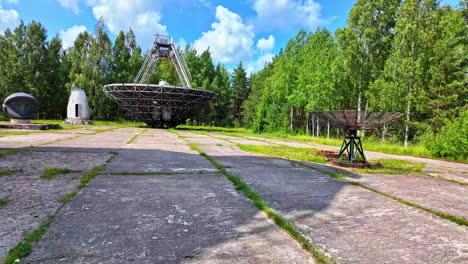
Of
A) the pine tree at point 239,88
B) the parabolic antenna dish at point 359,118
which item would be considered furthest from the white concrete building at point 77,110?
the pine tree at point 239,88

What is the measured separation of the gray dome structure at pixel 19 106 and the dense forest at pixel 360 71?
822 inches

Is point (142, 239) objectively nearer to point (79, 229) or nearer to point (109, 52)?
point (79, 229)

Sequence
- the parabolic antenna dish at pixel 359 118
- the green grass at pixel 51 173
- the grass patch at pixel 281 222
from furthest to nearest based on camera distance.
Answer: the parabolic antenna dish at pixel 359 118
the green grass at pixel 51 173
the grass patch at pixel 281 222

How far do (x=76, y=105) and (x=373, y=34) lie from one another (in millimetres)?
31166

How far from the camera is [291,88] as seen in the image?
95.9 ft

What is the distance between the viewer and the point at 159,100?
2431 cm

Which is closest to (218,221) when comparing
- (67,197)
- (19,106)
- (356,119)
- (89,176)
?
(67,197)

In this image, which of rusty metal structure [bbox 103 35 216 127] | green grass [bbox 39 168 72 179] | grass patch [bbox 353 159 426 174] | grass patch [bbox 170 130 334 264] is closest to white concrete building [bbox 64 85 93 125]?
rusty metal structure [bbox 103 35 216 127]

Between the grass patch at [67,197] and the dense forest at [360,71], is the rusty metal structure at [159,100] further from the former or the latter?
the grass patch at [67,197]

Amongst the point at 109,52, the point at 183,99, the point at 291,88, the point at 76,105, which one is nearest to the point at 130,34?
the point at 109,52

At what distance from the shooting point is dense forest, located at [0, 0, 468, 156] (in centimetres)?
1856

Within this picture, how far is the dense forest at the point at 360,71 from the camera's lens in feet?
60.9

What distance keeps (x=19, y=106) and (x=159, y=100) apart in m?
10.4

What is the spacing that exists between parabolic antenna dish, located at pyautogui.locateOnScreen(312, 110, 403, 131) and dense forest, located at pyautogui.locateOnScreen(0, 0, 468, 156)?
199 inches
